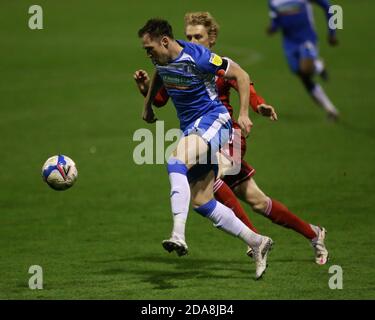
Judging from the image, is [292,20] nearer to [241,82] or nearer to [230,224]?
[241,82]

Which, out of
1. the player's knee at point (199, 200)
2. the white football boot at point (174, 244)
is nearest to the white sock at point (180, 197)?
the white football boot at point (174, 244)

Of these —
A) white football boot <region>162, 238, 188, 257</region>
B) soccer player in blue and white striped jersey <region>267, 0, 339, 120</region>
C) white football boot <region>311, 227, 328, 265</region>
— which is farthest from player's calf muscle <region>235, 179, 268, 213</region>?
soccer player in blue and white striped jersey <region>267, 0, 339, 120</region>

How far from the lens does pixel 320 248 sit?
10.2m

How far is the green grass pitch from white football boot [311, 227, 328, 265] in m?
0.12

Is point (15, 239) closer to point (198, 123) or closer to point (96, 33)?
point (198, 123)

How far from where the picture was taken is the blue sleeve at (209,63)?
9062mm

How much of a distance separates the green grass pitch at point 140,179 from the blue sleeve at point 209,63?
2.05 metres

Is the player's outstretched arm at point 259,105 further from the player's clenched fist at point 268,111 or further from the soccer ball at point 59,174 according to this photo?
the soccer ball at point 59,174

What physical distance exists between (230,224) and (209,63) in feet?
5.08

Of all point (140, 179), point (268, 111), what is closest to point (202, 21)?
point (268, 111)

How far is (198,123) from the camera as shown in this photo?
30.5ft

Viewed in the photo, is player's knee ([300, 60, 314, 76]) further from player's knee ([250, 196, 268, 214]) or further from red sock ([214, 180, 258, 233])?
red sock ([214, 180, 258, 233])

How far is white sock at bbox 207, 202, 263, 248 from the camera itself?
9.27 meters

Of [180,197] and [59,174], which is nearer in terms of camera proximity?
[180,197]
